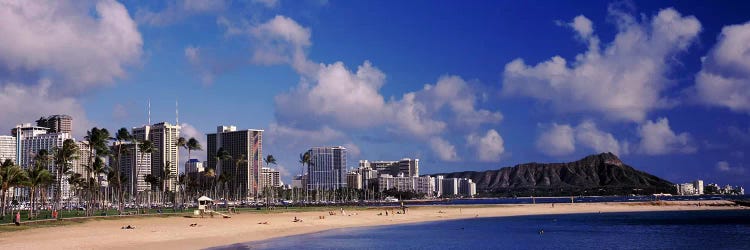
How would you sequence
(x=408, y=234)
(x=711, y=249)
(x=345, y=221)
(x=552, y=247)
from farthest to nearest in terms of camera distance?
(x=345, y=221) → (x=408, y=234) → (x=552, y=247) → (x=711, y=249)

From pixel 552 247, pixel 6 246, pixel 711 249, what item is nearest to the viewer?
pixel 6 246

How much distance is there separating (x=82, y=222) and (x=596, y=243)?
53693mm

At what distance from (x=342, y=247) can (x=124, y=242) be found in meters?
17.3

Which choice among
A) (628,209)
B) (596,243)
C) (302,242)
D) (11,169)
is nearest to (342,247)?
(302,242)

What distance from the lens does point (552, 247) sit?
59.0 meters

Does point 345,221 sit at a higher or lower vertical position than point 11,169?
lower

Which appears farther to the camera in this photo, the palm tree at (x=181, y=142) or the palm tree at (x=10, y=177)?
the palm tree at (x=181, y=142)

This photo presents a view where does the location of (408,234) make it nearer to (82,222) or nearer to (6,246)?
(82,222)

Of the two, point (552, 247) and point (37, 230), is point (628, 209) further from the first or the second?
point (37, 230)

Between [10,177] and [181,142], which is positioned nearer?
[10,177]

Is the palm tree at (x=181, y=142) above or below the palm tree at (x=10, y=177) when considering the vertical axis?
above

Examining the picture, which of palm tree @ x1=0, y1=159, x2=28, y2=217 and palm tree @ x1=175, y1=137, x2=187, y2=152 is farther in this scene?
palm tree @ x1=175, y1=137, x2=187, y2=152

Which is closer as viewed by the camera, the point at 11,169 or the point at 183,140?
the point at 11,169

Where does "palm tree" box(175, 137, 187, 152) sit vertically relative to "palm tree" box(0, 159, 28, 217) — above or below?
above
